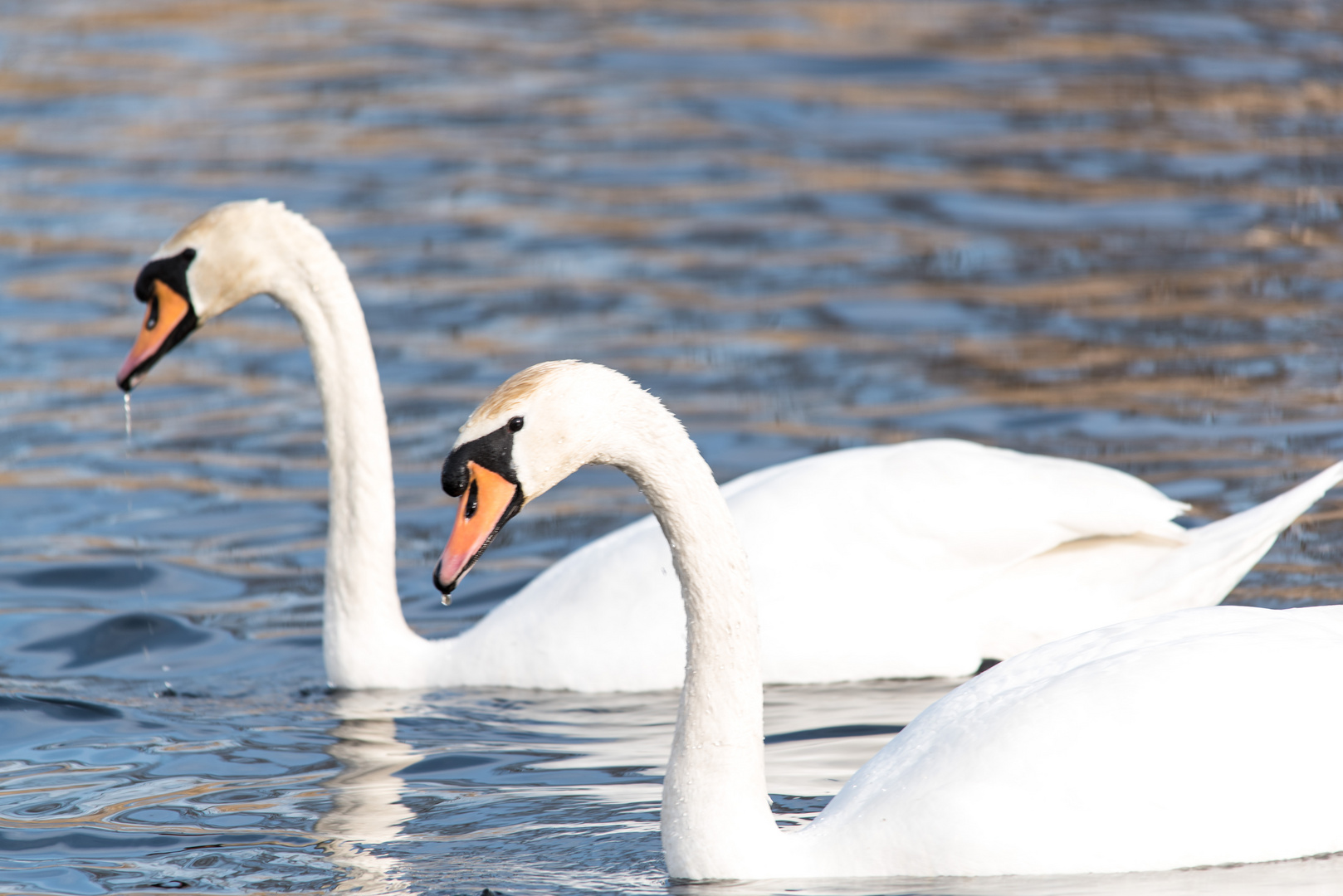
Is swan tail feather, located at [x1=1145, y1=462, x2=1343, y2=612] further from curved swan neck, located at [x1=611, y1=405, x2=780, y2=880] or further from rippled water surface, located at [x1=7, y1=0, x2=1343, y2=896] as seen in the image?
curved swan neck, located at [x1=611, y1=405, x2=780, y2=880]

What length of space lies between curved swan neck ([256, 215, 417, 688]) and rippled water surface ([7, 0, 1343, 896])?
0.22m

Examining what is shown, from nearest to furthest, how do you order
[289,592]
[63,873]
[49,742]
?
[63,873], [49,742], [289,592]

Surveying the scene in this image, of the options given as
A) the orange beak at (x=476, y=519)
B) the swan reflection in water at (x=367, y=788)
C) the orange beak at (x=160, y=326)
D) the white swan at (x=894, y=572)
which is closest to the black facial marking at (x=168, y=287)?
the orange beak at (x=160, y=326)

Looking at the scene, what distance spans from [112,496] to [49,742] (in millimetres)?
2887

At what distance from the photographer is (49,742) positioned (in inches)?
264

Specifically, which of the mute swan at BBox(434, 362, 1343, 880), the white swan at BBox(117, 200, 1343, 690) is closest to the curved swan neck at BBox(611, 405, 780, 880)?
the mute swan at BBox(434, 362, 1343, 880)

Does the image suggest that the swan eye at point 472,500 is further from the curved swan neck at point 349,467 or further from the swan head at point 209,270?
the swan head at point 209,270

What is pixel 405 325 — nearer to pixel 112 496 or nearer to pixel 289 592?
pixel 112 496

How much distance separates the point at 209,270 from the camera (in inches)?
288

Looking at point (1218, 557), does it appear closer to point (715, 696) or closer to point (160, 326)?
point (715, 696)

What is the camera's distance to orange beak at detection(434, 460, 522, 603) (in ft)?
15.9

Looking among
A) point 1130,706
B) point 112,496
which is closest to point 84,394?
point 112,496

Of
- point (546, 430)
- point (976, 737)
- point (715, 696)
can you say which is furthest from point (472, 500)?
point (976, 737)

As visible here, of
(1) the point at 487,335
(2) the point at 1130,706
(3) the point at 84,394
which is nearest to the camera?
(2) the point at 1130,706
